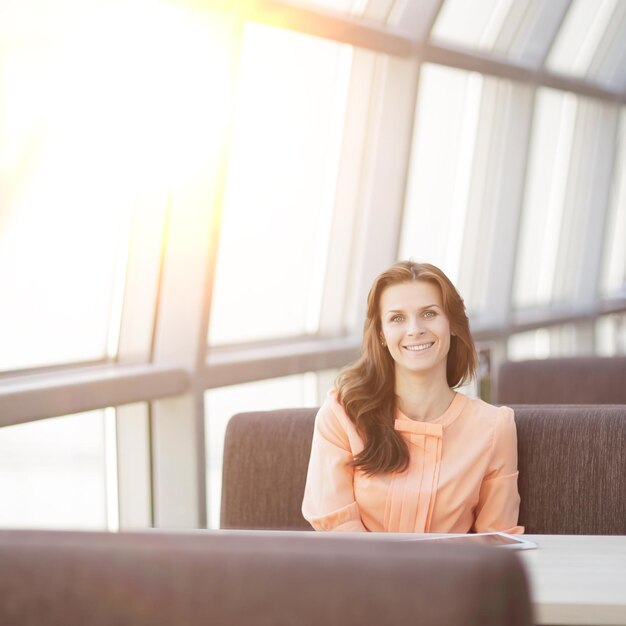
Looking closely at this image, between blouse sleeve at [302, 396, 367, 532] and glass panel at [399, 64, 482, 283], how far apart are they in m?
4.15

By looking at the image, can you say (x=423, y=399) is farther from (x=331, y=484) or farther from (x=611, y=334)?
(x=611, y=334)

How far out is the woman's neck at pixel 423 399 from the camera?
2.77 metres

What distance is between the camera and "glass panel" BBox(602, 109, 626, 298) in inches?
423

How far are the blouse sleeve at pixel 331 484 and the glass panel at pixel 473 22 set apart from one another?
4.50 meters

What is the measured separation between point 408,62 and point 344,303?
1.32 m

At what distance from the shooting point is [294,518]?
9.46ft

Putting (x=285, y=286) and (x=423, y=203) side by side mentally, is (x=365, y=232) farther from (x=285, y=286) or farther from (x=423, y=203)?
(x=423, y=203)

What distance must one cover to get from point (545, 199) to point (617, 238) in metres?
2.23

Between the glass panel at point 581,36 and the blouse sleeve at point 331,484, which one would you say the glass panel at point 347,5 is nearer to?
the blouse sleeve at point 331,484

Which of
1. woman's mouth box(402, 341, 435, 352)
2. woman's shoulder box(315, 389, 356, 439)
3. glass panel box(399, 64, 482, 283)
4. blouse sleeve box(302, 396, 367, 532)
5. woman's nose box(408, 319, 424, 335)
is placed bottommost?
blouse sleeve box(302, 396, 367, 532)

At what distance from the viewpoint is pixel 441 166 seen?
750 centimetres

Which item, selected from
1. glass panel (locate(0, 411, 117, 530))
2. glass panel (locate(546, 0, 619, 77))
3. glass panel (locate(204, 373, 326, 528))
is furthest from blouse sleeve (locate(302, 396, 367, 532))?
glass panel (locate(546, 0, 619, 77))

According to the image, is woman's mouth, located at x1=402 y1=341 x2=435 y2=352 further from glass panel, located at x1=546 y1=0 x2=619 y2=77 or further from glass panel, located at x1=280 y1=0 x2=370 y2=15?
glass panel, located at x1=546 y1=0 x2=619 y2=77

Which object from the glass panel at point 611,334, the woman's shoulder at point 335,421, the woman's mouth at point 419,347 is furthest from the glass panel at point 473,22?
the woman's shoulder at point 335,421
